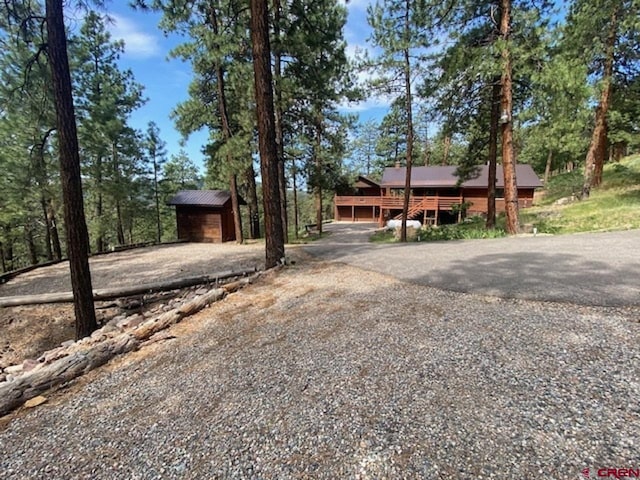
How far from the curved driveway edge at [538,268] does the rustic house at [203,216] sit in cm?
1135

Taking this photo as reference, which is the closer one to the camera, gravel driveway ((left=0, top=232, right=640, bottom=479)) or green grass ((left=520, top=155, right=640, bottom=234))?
gravel driveway ((left=0, top=232, right=640, bottom=479))

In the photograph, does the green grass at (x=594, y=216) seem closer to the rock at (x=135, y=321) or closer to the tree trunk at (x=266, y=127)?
the tree trunk at (x=266, y=127)

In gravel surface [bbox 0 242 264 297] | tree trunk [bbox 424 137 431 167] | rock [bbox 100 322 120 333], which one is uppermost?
tree trunk [bbox 424 137 431 167]

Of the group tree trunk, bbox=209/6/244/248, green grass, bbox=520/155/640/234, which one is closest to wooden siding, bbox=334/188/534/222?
green grass, bbox=520/155/640/234

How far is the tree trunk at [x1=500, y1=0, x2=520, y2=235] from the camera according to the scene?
8477 millimetres

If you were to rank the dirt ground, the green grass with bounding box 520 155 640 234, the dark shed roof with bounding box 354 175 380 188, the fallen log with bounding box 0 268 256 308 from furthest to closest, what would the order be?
the dark shed roof with bounding box 354 175 380 188
the green grass with bounding box 520 155 640 234
the fallen log with bounding box 0 268 256 308
the dirt ground

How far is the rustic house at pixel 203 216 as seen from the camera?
56.1 ft

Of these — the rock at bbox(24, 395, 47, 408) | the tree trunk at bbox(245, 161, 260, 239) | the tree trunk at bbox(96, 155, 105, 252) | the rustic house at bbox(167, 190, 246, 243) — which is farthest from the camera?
the rustic house at bbox(167, 190, 246, 243)

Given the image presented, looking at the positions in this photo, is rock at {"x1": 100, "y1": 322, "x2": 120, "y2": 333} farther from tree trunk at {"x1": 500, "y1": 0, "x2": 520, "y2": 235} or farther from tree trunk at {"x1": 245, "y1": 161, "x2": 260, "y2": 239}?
tree trunk at {"x1": 245, "y1": 161, "x2": 260, "y2": 239}

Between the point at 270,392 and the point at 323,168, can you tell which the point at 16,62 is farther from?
the point at 270,392

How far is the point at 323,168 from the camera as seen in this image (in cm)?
1503

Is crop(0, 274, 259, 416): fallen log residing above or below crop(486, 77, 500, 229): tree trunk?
below

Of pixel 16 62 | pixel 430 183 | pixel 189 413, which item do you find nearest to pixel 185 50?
pixel 16 62

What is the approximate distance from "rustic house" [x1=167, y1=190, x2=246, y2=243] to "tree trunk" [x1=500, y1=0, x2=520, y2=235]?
13.5 m
